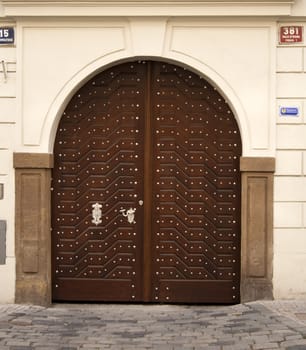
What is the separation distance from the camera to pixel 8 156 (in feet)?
28.9

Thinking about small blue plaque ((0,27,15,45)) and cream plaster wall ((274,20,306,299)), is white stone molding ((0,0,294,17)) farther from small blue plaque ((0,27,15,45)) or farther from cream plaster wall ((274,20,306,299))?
cream plaster wall ((274,20,306,299))

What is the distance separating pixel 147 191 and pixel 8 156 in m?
1.70

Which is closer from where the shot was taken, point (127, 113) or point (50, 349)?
point (50, 349)

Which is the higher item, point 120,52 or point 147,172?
point 120,52

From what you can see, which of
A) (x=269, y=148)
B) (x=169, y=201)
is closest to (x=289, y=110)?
(x=269, y=148)

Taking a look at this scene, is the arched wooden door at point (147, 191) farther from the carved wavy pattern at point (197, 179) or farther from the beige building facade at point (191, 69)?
the beige building facade at point (191, 69)

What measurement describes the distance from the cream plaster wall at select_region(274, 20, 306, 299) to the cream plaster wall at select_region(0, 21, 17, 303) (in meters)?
3.11

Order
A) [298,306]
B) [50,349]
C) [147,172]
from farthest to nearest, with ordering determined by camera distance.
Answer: [147,172], [298,306], [50,349]

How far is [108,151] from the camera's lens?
898 centimetres

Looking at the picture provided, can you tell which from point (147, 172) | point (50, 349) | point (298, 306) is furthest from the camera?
point (147, 172)

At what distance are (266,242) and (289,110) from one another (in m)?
1.57

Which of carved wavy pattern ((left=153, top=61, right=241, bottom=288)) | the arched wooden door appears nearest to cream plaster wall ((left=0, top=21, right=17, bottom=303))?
the arched wooden door

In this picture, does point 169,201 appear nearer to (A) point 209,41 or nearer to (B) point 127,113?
(B) point 127,113

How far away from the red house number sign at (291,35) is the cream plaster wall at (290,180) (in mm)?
69
